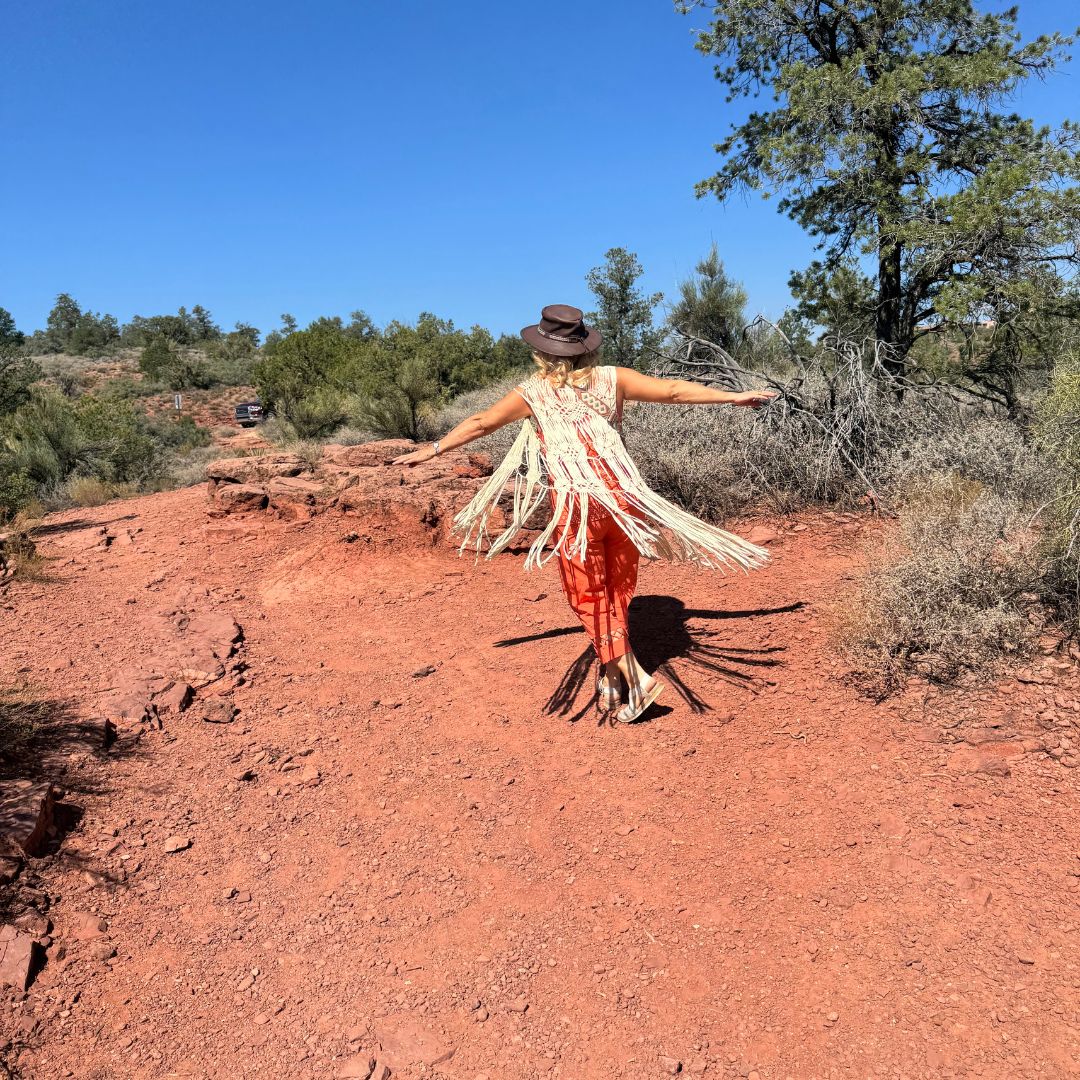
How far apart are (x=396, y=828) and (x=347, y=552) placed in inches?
122

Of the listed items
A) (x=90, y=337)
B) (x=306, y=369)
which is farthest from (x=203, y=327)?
(x=306, y=369)

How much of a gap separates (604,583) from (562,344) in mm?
1094

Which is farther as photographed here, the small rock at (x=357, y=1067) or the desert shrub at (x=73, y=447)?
the desert shrub at (x=73, y=447)

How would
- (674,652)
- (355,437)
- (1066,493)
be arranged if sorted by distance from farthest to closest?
(355,437) < (674,652) < (1066,493)

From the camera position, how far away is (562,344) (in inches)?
132

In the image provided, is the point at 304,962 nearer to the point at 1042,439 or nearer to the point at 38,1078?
the point at 38,1078

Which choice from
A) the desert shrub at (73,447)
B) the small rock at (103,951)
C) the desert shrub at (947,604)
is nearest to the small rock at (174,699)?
the small rock at (103,951)

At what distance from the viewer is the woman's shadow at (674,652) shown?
3.81 meters

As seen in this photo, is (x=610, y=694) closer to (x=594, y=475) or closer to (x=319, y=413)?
(x=594, y=475)

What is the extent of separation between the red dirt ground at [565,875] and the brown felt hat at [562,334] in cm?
172

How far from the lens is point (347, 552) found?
19.3ft

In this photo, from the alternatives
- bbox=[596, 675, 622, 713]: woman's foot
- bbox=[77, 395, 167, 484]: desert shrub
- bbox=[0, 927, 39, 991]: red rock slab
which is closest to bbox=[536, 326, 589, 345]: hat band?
bbox=[596, 675, 622, 713]: woman's foot

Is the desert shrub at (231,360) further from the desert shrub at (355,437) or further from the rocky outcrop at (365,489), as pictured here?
the rocky outcrop at (365,489)

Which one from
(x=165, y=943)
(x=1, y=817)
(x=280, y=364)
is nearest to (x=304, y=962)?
(x=165, y=943)
